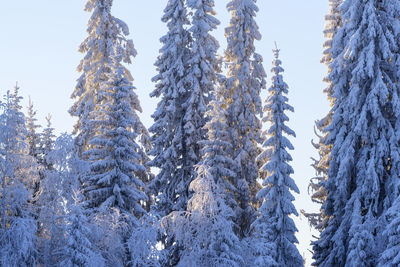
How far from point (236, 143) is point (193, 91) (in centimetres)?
387

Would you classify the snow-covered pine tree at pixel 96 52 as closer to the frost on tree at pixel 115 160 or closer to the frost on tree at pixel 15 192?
the frost on tree at pixel 115 160

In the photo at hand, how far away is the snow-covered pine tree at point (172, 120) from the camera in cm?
2914

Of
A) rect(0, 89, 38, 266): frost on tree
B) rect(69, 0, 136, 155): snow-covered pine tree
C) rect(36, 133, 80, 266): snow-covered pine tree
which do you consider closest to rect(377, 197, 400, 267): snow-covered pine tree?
rect(36, 133, 80, 266): snow-covered pine tree

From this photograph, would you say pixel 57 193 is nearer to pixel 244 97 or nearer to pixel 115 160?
pixel 115 160

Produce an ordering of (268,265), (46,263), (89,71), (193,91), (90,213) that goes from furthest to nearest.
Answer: (89,71)
(193,91)
(90,213)
(268,265)
(46,263)

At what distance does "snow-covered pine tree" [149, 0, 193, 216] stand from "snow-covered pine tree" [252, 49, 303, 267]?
518 centimetres

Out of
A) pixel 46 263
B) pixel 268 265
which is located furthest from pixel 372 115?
pixel 46 263

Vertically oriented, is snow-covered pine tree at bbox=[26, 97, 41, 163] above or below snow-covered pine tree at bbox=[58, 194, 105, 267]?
above

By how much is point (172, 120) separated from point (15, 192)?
11.5 m

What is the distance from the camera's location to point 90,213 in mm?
23297

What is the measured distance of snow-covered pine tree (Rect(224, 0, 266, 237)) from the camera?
97.7 feet

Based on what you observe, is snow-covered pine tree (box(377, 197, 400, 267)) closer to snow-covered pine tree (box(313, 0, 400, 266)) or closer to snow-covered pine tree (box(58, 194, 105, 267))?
snow-covered pine tree (box(313, 0, 400, 266))

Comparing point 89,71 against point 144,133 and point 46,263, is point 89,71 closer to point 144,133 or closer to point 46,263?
point 144,133

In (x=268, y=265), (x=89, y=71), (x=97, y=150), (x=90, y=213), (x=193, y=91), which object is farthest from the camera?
(x=89, y=71)
